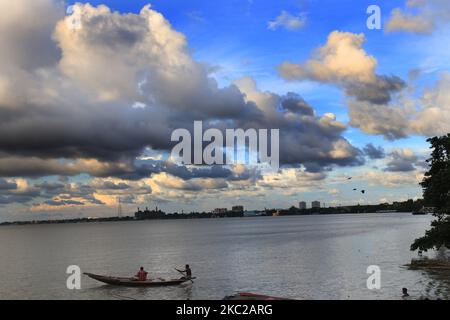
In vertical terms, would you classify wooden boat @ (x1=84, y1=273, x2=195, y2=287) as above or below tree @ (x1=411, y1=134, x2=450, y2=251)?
below

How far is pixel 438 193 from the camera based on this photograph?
56.1 meters

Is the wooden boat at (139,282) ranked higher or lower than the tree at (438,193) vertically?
lower

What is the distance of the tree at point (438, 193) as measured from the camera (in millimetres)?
52750

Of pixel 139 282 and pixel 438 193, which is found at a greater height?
pixel 438 193

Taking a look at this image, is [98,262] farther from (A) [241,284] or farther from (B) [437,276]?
(B) [437,276]

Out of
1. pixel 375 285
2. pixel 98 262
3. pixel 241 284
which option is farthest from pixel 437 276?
pixel 98 262

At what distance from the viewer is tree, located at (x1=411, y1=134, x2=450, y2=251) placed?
173 feet

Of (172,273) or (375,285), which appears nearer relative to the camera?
(375,285)
